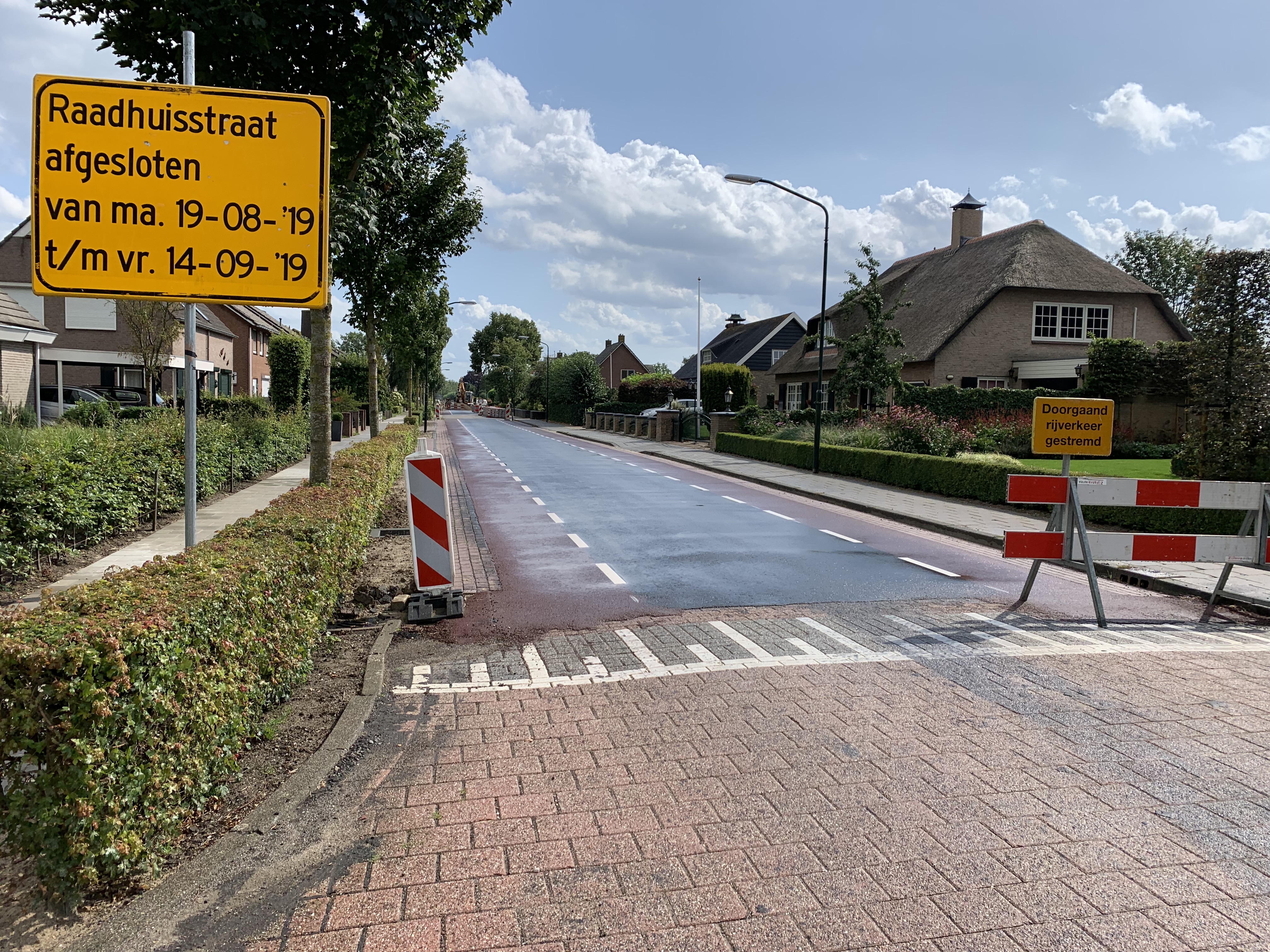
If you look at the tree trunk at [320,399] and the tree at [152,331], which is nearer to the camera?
the tree trunk at [320,399]

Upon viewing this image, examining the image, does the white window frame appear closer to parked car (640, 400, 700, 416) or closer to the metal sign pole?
parked car (640, 400, 700, 416)

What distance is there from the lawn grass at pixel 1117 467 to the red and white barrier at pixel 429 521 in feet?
45.1

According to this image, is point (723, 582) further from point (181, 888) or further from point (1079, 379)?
point (1079, 379)

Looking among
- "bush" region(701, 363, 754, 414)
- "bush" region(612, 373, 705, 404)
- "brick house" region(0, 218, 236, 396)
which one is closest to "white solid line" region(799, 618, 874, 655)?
"brick house" region(0, 218, 236, 396)

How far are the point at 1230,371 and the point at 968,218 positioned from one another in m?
34.6

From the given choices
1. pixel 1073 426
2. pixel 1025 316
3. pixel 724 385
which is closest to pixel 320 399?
pixel 1073 426

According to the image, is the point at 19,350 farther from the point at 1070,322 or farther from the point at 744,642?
the point at 1070,322

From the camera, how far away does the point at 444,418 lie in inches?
3487

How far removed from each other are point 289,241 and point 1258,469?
12.7 metres

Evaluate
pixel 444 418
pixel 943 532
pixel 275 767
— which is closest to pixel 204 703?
pixel 275 767

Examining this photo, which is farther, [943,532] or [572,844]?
[943,532]

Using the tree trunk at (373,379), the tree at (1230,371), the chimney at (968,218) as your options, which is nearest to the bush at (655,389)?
the chimney at (968,218)

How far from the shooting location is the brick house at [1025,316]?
34.5m

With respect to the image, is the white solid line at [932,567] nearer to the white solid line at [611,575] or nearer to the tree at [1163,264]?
the white solid line at [611,575]
